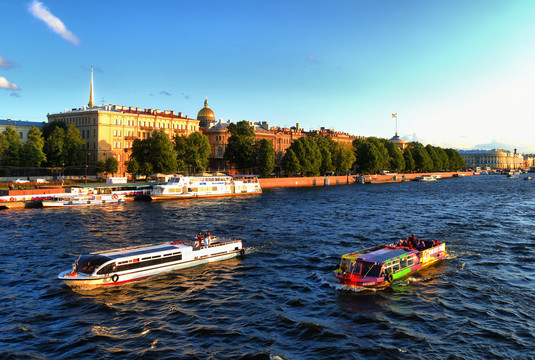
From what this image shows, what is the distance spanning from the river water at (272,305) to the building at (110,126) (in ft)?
217

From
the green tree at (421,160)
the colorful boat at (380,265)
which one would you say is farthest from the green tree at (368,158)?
the colorful boat at (380,265)

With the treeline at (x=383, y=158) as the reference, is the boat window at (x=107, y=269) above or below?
below

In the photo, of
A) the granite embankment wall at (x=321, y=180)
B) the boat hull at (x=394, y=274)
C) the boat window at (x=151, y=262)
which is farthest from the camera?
the granite embankment wall at (x=321, y=180)

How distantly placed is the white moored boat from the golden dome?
116934mm

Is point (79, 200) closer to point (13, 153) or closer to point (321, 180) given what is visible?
point (13, 153)

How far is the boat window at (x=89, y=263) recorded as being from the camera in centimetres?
2570

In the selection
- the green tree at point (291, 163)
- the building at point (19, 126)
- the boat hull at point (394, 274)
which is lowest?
the boat hull at point (394, 274)

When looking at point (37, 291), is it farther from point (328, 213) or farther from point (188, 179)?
point (188, 179)

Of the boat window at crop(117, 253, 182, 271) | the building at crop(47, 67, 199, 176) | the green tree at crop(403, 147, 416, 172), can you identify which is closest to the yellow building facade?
the building at crop(47, 67, 199, 176)

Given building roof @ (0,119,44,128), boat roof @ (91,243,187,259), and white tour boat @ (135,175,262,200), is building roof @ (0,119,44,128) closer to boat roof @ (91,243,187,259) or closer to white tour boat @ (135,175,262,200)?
white tour boat @ (135,175,262,200)

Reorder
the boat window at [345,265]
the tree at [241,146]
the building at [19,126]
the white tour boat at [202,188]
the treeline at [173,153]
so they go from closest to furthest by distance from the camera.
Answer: the boat window at [345,265], the white tour boat at [202,188], the treeline at [173,153], the building at [19,126], the tree at [241,146]

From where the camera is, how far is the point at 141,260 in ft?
90.1

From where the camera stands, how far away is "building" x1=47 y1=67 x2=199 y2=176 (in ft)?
347

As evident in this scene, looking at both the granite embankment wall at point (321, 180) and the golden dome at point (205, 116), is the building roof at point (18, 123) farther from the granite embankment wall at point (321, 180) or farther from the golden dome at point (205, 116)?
the granite embankment wall at point (321, 180)
